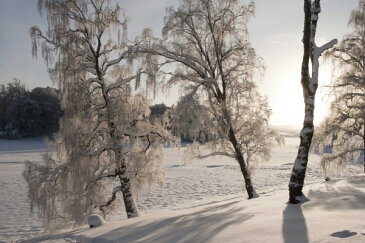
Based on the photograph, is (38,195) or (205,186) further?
(205,186)

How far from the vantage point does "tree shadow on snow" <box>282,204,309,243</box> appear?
4.26m

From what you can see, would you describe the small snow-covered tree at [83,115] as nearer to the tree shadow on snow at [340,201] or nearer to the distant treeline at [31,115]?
the tree shadow on snow at [340,201]

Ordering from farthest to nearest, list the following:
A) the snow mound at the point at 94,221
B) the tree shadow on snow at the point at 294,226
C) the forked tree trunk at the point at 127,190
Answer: the forked tree trunk at the point at 127,190
the snow mound at the point at 94,221
the tree shadow on snow at the point at 294,226

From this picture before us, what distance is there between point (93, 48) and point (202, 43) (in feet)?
12.9

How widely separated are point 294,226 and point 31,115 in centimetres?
5762

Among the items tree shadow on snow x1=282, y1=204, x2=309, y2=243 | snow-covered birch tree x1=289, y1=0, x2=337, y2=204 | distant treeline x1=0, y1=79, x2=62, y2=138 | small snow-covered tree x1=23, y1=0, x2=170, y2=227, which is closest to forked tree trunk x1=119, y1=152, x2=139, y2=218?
small snow-covered tree x1=23, y1=0, x2=170, y2=227

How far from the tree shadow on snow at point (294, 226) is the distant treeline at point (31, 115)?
53.8 metres

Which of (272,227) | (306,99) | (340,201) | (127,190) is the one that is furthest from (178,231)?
(127,190)

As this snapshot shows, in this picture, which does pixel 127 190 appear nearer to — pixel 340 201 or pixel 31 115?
pixel 340 201

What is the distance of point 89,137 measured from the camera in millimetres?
10570

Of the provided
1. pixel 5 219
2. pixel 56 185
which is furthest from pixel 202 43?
pixel 5 219

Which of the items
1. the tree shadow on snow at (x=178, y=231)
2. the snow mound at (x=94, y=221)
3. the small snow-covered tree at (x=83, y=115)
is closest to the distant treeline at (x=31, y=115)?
the small snow-covered tree at (x=83, y=115)

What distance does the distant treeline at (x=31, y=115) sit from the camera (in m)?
55.0

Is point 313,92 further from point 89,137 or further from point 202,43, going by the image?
point 89,137
